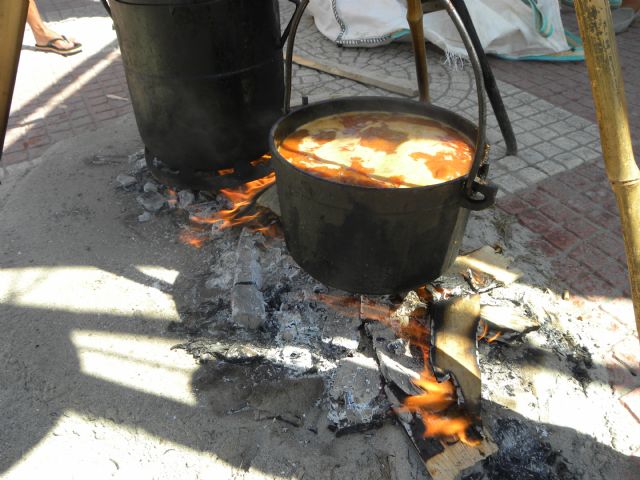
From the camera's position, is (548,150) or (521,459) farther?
(548,150)

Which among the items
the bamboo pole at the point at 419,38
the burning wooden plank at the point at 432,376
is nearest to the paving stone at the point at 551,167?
the bamboo pole at the point at 419,38

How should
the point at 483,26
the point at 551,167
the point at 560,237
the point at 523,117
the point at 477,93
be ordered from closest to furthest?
the point at 477,93, the point at 560,237, the point at 551,167, the point at 523,117, the point at 483,26

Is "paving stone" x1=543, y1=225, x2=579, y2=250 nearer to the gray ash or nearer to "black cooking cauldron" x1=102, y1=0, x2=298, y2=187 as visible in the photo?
the gray ash

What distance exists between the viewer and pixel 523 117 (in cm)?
507

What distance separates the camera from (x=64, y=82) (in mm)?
5934

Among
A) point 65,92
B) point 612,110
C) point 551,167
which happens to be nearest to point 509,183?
point 551,167

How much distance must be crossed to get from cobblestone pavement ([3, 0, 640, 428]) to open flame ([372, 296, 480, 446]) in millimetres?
980

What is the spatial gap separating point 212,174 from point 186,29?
3.57 feet

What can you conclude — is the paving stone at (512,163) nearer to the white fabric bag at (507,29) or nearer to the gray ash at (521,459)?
the white fabric bag at (507,29)

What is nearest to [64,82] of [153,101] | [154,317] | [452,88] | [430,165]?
[153,101]

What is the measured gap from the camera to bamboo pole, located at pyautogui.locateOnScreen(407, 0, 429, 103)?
8.78 feet

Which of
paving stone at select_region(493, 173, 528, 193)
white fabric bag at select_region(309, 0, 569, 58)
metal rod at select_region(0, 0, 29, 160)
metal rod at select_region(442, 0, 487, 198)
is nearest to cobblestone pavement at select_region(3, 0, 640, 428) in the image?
paving stone at select_region(493, 173, 528, 193)

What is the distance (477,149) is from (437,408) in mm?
1313

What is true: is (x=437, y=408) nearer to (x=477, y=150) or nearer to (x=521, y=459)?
(x=521, y=459)
